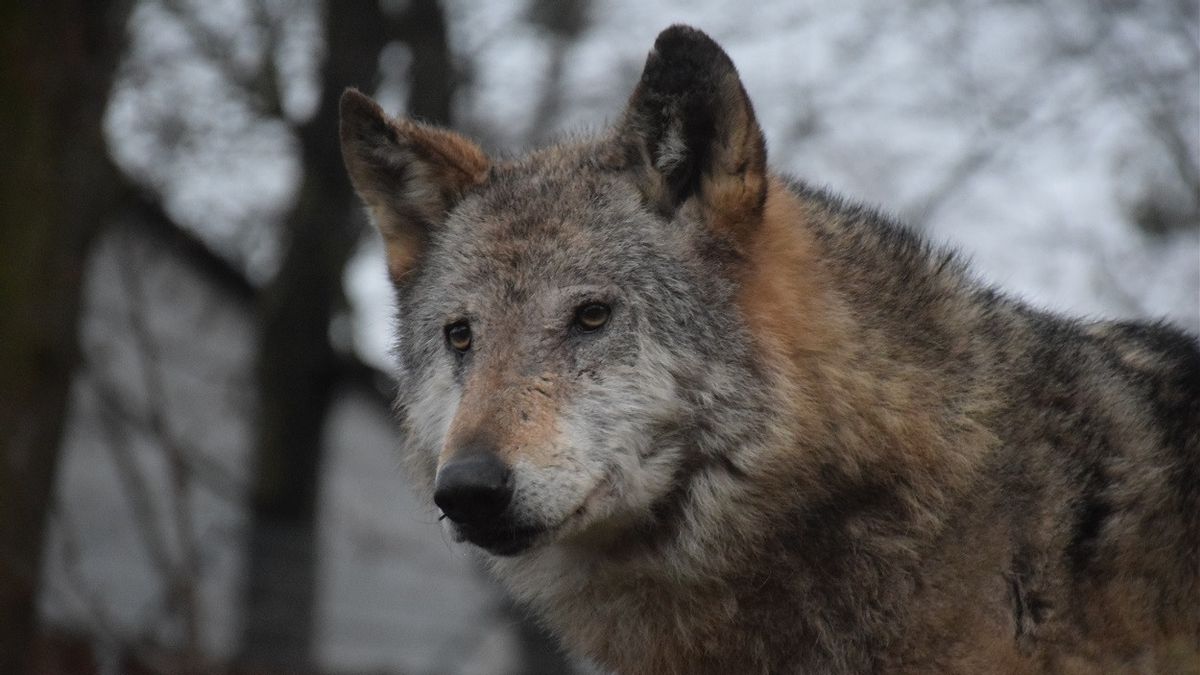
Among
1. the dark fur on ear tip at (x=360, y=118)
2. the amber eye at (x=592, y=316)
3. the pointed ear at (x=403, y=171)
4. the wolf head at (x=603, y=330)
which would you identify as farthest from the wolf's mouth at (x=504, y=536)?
the dark fur on ear tip at (x=360, y=118)

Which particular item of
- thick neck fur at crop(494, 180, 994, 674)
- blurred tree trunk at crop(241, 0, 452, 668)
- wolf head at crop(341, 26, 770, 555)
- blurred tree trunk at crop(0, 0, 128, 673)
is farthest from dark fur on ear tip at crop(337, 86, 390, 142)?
blurred tree trunk at crop(241, 0, 452, 668)

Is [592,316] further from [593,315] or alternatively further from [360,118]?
[360,118]

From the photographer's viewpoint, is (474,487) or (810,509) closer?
(474,487)

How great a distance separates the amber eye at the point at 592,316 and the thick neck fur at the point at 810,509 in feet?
1.55

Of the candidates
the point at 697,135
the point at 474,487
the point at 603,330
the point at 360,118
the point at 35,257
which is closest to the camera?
the point at 474,487

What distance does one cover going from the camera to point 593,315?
450 centimetres

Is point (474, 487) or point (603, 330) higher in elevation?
point (603, 330)

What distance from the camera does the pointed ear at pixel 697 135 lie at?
442 cm

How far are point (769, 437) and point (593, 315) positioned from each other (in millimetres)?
709

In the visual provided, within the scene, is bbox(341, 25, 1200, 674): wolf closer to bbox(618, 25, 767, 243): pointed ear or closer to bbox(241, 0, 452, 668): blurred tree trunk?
bbox(618, 25, 767, 243): pointed ear

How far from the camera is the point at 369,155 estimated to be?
5305mm

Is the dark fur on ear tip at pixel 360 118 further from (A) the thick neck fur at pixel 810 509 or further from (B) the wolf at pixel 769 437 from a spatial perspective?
(A) the thick neck fur at pixel 810 509

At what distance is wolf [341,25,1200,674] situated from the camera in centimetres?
417

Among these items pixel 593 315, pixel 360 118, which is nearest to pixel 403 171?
pixel 360 118
